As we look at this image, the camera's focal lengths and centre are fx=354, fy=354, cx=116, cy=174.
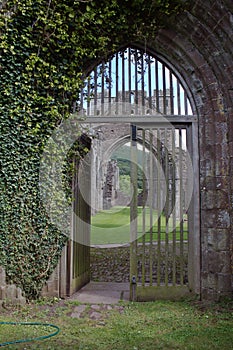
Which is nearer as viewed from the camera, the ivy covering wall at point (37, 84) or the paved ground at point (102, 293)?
the ivy covering wall at point (37, 84)

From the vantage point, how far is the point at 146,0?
194 inches

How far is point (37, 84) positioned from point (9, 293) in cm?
278

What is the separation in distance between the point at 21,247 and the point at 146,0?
377 centimetres

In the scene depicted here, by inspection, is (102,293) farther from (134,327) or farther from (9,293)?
(134,327)

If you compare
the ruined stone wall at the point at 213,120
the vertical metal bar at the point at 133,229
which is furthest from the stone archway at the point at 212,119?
the vertical metal bar at the point at 133,229

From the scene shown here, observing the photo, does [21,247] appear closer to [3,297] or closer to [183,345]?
[3,297]

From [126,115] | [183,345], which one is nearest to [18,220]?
[126,115]

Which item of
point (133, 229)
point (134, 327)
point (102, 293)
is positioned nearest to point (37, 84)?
point (133, 229)

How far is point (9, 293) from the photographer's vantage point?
453 centimetres

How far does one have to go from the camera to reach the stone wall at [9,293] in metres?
4.50

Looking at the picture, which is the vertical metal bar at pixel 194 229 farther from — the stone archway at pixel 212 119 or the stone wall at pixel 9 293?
the stone wall at pixel 9 293

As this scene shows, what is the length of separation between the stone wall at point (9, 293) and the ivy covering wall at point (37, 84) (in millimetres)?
77

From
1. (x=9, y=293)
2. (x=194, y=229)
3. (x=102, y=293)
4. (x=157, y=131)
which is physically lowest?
(x=102, y=293)

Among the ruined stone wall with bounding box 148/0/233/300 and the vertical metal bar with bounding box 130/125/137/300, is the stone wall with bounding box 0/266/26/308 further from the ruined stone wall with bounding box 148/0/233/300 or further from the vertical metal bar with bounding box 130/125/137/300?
the ruined stone wall with bounding box 148/0/233/300
